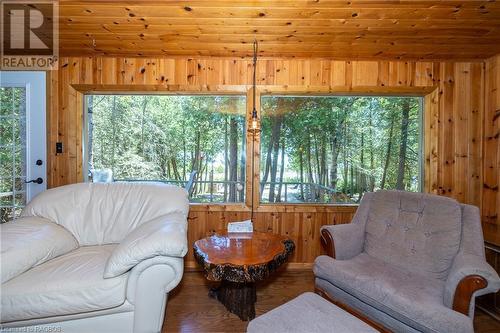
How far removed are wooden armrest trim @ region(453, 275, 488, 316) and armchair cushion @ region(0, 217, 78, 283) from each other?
241 centimetres

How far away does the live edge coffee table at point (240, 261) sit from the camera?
1.44 meters

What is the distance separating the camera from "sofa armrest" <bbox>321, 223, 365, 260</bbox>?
1.82m

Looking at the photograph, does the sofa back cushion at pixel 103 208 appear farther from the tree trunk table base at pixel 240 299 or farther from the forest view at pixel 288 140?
the forest view at pixel 288 140

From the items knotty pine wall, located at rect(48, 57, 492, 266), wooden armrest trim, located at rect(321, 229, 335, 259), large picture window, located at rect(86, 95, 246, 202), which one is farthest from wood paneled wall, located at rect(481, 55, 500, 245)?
large picture window, located at rect(86, 95, 246, 202)

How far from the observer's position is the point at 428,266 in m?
1.63

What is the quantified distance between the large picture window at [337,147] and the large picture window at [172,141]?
37cm

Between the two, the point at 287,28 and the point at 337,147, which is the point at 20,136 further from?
the point at 337,147

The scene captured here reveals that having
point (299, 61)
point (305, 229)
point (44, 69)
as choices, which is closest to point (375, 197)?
point (305, 229)

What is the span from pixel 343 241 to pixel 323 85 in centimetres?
166

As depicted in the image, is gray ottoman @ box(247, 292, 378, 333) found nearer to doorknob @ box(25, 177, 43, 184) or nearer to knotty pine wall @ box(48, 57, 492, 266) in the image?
knotty pine wall @ box(48, 57, 492, 266)

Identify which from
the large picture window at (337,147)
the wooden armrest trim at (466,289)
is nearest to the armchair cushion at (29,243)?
the large picture window at (337,147)

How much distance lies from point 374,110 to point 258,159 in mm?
1477

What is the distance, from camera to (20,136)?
8.01ft

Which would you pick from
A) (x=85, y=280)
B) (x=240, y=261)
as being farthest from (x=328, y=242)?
(x=85, y=280)
